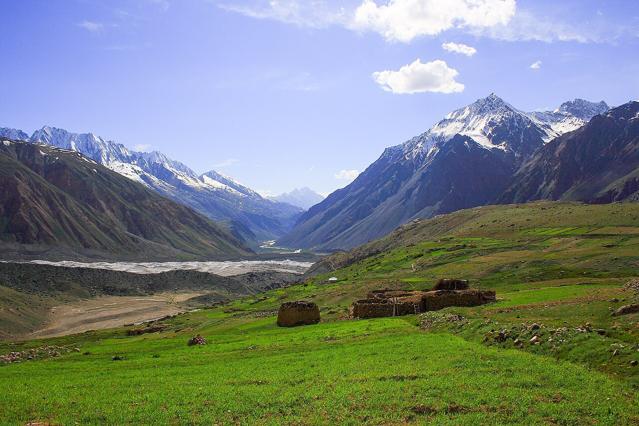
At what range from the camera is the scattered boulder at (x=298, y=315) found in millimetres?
62781

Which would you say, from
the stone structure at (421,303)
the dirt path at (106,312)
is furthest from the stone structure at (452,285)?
the dirt path at (106,312)

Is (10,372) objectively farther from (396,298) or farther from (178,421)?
(396,298)

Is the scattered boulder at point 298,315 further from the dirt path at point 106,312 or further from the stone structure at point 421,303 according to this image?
the dirt path at point 106,312

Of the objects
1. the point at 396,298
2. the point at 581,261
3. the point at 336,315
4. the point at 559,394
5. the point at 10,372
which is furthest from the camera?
the point at 581,261

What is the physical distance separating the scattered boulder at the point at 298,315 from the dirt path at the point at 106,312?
7517 centimetres

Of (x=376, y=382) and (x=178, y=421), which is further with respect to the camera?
(x=376, y=382)

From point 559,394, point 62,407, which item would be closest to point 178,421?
point 62,407

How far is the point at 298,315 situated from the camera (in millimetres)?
62906

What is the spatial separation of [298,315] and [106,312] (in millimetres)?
106393

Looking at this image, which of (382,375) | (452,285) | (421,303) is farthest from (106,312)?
(382,375)

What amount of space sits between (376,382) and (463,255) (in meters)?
101

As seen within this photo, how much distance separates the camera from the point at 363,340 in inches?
1601

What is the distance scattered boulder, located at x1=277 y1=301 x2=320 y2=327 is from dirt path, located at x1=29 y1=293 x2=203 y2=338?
75174 millimetres

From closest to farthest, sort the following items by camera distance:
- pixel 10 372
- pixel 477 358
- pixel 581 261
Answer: pixel 477 358 < pixel 10 372 < pixel 581 261
